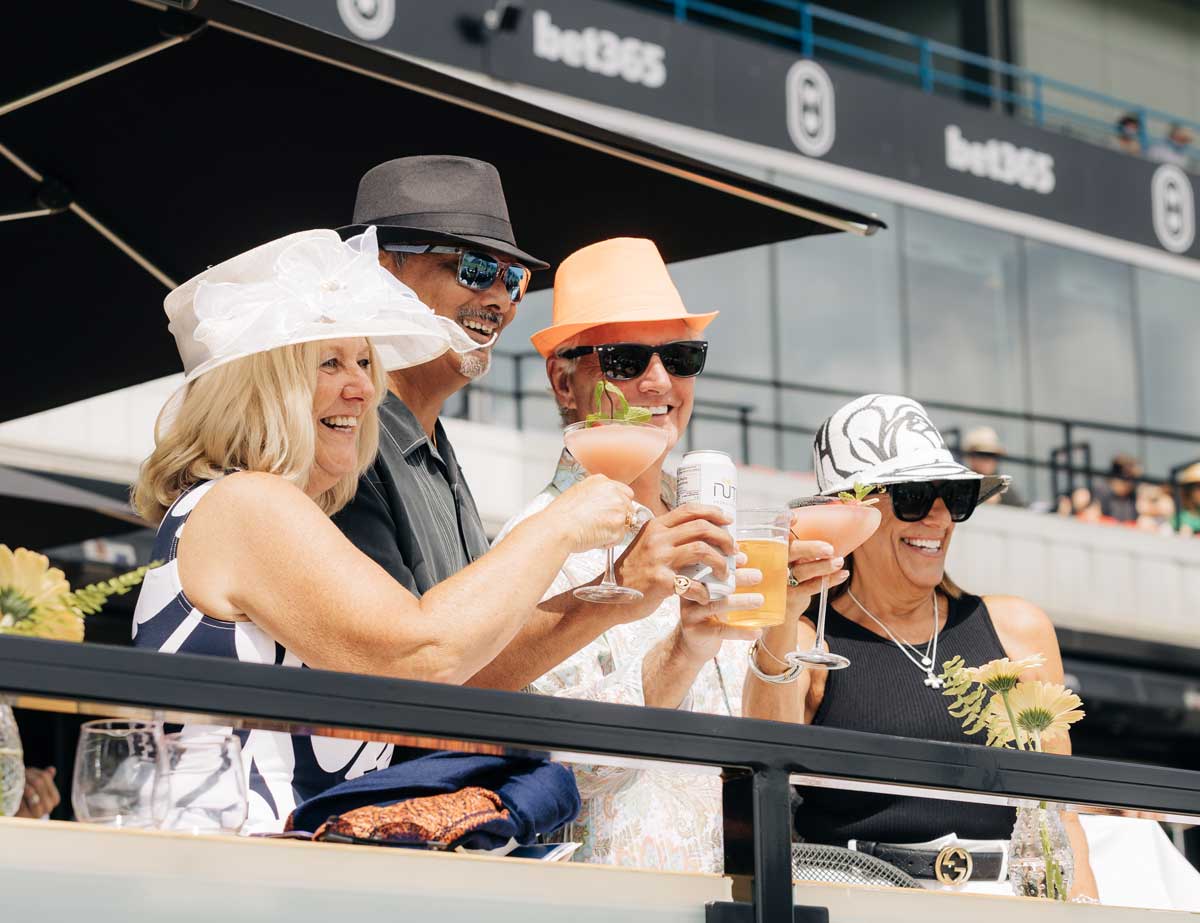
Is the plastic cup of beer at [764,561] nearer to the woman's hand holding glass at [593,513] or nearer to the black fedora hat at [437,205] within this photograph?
the woman's hand holding glass at [593,513]

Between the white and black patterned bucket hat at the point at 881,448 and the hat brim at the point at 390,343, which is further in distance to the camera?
the white and black patterned bucket hat at the point at 881,448

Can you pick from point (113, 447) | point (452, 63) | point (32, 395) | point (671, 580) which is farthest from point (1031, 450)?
point (671, 580)

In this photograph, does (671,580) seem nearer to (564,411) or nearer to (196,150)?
(564,411)

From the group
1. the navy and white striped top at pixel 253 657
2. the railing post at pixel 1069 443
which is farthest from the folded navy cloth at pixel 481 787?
the railing post at pixel 1069 443

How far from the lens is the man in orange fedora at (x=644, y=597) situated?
7.98ft

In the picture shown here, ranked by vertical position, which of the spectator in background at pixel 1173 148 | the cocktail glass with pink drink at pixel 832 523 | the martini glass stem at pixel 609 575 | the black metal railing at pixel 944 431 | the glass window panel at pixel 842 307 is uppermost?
the spectator in background at pixel 1173 148

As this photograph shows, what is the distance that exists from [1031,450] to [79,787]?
14.6m

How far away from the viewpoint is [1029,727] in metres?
2.71

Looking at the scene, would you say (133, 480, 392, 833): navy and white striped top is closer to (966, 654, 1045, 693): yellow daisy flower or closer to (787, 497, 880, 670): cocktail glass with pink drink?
(787, 497, 880, 670): cocktail glass with pink drink

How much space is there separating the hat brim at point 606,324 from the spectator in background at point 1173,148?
14.2 metres

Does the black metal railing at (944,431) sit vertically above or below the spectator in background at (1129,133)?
below

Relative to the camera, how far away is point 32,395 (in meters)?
4.11

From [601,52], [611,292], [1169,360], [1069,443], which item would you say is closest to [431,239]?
[611,292]

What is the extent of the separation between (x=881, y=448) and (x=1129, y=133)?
49.1 ft
